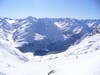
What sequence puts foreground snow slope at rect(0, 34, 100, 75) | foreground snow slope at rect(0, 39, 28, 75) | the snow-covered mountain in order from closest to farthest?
foreground snow slope at rect(0, 34, 100, 75)
the snow-covered mountain
foreground snow slope at rect(0, 39, 28, 75)

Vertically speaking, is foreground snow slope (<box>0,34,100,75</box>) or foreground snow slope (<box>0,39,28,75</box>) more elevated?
foreground snow slope (<box>0,39,28,75</box>)

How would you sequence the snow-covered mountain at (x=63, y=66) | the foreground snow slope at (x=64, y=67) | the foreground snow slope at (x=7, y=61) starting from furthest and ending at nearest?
1. the foreground snow slope at (x=7, y=61)
2. the snow-covered mountain at (x=63, y=66)
3. the foreground snow slope at (x=64, y=67)

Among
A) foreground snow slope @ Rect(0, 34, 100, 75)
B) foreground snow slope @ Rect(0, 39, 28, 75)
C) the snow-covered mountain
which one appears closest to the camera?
foreground snow slope @ Rect(0, 34, 100, 75)

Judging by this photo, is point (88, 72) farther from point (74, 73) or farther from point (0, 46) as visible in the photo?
point (0, 46)

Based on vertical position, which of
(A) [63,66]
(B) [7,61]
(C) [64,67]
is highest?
(B) [7,61]

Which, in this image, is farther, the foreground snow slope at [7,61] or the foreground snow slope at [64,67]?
the foreground snow slope at [7,61]

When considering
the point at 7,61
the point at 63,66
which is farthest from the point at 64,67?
the point at 7,61

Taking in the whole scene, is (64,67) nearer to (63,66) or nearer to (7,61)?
(63,66)

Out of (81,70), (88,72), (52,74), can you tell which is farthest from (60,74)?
(88,72)

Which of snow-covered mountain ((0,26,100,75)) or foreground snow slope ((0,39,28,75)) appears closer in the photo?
snow-covered mountain ((0,26,100,75))

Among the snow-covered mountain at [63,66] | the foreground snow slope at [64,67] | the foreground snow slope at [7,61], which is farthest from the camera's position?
the foreground snow slope at [7,61]

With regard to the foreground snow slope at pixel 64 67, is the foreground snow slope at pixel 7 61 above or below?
above
